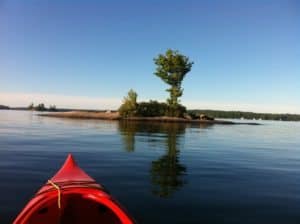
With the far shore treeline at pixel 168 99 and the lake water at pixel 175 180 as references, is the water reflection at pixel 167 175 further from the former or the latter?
the far shore treeline at pixel 168 99

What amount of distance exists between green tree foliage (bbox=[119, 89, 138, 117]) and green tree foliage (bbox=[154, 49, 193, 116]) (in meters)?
7.17

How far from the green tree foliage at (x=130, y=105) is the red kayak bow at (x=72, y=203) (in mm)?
73152

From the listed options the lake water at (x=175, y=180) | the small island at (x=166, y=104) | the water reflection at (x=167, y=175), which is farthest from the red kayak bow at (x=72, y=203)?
the small island at (x=166, y=104)

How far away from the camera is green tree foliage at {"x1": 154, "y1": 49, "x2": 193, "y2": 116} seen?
82.1 metres

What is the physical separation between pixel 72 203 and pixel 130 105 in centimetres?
7398

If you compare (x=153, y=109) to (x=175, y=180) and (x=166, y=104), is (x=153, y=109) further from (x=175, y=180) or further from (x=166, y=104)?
(x=175, y=180)

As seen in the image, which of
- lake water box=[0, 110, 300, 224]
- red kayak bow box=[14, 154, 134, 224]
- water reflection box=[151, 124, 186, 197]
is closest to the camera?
red kayak bow box=[14, 154, 134, 224]

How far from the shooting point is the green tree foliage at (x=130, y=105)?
275 feet

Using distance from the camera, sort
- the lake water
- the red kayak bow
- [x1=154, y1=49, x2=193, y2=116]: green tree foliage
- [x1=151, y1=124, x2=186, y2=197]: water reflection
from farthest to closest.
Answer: [x1=154, y1=49, x2=193, y2=116]: green tree foliage, [x1=151, y1=124, x2=186, y2=197]: water reflection, the lake water, the red kayak bow

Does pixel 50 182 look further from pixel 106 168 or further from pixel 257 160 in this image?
pixel 257 160

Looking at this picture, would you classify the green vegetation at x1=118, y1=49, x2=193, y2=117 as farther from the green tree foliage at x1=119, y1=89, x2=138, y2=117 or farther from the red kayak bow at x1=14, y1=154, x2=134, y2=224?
the red kayak bow at x1=14, y1=154, x2=134, y2=224

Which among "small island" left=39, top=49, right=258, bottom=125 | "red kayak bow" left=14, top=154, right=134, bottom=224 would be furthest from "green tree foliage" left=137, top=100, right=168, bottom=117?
"red kayak bow" left=14, top=154, right=134, bottom=224

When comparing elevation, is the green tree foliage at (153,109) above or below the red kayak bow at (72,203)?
above

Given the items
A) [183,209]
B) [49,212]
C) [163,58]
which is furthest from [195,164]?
[163,58]
